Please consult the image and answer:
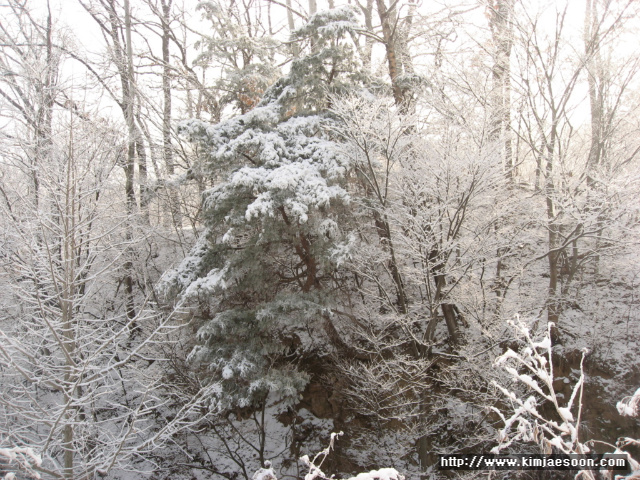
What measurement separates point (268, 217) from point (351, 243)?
1.73 meters

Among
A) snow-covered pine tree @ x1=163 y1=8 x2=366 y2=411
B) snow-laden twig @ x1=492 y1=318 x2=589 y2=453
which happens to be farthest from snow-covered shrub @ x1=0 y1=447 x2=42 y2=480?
snow-covered pine tree @ x1=163 y1=8 x2=366 y2=411

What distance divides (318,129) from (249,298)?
14.3 ft

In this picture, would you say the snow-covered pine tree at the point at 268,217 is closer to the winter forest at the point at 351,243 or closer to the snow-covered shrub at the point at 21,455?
the winter forest at the point at 351,243

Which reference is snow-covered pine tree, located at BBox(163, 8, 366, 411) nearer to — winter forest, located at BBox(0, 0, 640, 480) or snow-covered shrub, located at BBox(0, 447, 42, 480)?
winter forest, located at BBox(0, 0, 640, 480)

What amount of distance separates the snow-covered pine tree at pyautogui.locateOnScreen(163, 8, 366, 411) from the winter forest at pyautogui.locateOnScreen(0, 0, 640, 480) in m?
0.05

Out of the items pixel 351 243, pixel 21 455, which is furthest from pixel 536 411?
pixel 351 243

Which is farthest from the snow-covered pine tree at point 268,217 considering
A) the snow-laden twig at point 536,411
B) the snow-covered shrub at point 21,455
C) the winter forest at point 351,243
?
the snow-laden twig at point 536,411

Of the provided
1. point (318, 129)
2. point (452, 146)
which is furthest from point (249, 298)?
point (452, 146)

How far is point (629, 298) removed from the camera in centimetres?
1031

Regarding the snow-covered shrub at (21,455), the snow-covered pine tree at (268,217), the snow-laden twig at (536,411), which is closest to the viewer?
the snow-laden twig at (536,411)

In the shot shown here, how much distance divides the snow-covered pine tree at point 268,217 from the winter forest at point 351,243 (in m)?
0.05

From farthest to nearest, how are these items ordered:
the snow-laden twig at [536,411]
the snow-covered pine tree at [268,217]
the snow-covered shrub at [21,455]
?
1. the snow-covered pine tree at [268,217]
2. the snow-covered shrub at [21,455]
3. the snow-laden twig at [536,411]

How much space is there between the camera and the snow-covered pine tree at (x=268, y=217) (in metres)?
7.02

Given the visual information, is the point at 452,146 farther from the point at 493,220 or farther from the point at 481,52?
the point at 481,52
